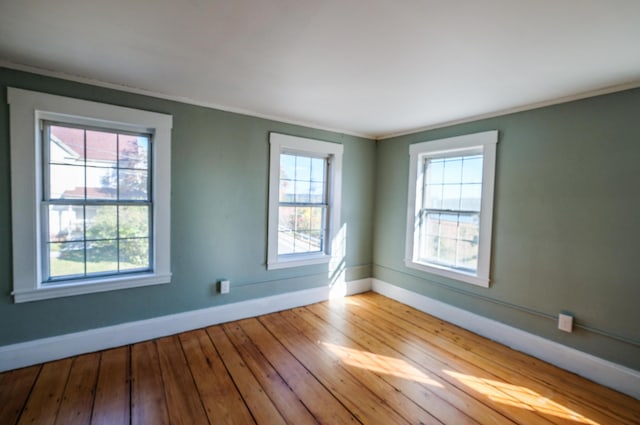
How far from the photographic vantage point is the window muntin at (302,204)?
3.62m

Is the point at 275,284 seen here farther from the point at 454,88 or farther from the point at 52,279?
the point at 454,88

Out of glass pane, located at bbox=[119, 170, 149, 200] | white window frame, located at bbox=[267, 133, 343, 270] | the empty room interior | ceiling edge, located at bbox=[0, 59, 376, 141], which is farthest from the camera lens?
white window frame, located at bbox=[267, 133, 343, 270]

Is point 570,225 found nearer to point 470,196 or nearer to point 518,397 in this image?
point 470,196

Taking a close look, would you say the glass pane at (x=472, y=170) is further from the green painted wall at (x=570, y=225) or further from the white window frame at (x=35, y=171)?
the white window frame at (x=35, y=171)

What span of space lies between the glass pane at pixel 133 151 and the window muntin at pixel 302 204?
1433mm

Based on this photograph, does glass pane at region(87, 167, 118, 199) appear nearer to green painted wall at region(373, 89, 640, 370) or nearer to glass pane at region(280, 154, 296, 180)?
glass pane at region(280, 154, 296, 180)

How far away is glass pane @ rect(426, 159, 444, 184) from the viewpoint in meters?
3.62

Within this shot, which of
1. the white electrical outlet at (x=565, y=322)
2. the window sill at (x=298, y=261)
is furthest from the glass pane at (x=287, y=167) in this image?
the white electrical outlet at (x=565, y=322)

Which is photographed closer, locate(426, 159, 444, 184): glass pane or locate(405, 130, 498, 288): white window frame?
locate(405, 130, 498, 288): white window frame

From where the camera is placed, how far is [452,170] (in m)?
3.49

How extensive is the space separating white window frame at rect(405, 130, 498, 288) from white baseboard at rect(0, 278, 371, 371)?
4.71 feet

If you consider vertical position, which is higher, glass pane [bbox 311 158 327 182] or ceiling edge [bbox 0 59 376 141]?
ceiling edge [bbox 0 59 376 141]

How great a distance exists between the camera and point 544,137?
104 inches

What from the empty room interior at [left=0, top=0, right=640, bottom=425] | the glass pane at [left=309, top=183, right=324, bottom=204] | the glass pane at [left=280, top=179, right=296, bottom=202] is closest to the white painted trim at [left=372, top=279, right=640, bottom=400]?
Result: the empty room interior at [left=0, top=0, right=640, bottom=425]
